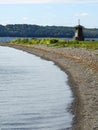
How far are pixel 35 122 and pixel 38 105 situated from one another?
439 cm

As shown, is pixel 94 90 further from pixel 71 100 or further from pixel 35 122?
pixel 35 122

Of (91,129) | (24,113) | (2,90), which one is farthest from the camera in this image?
(2,90)

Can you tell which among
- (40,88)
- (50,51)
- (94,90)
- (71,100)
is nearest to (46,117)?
(71,100)

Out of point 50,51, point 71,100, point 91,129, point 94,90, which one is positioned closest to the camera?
point 91,129

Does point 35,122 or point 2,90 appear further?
point 2,90

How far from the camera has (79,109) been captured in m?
22.5

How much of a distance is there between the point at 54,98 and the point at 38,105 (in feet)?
8.86

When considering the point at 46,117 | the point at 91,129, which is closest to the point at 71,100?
the point at 46,117

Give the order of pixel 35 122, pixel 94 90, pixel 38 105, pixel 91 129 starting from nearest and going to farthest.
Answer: pixel 91 129, pixel 35 122, pixel 38 105, pixel 94 90

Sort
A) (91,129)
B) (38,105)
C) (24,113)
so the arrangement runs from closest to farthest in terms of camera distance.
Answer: (91,129) → (24,113) → (38,105)

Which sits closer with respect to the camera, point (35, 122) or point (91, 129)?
point (91, 129)

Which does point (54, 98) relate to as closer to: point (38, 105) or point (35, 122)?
point (38, 105)

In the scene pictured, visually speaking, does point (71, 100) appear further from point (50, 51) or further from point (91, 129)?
point (50, 51)

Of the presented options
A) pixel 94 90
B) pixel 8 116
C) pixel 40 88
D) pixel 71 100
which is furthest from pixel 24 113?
pixel 40 88
